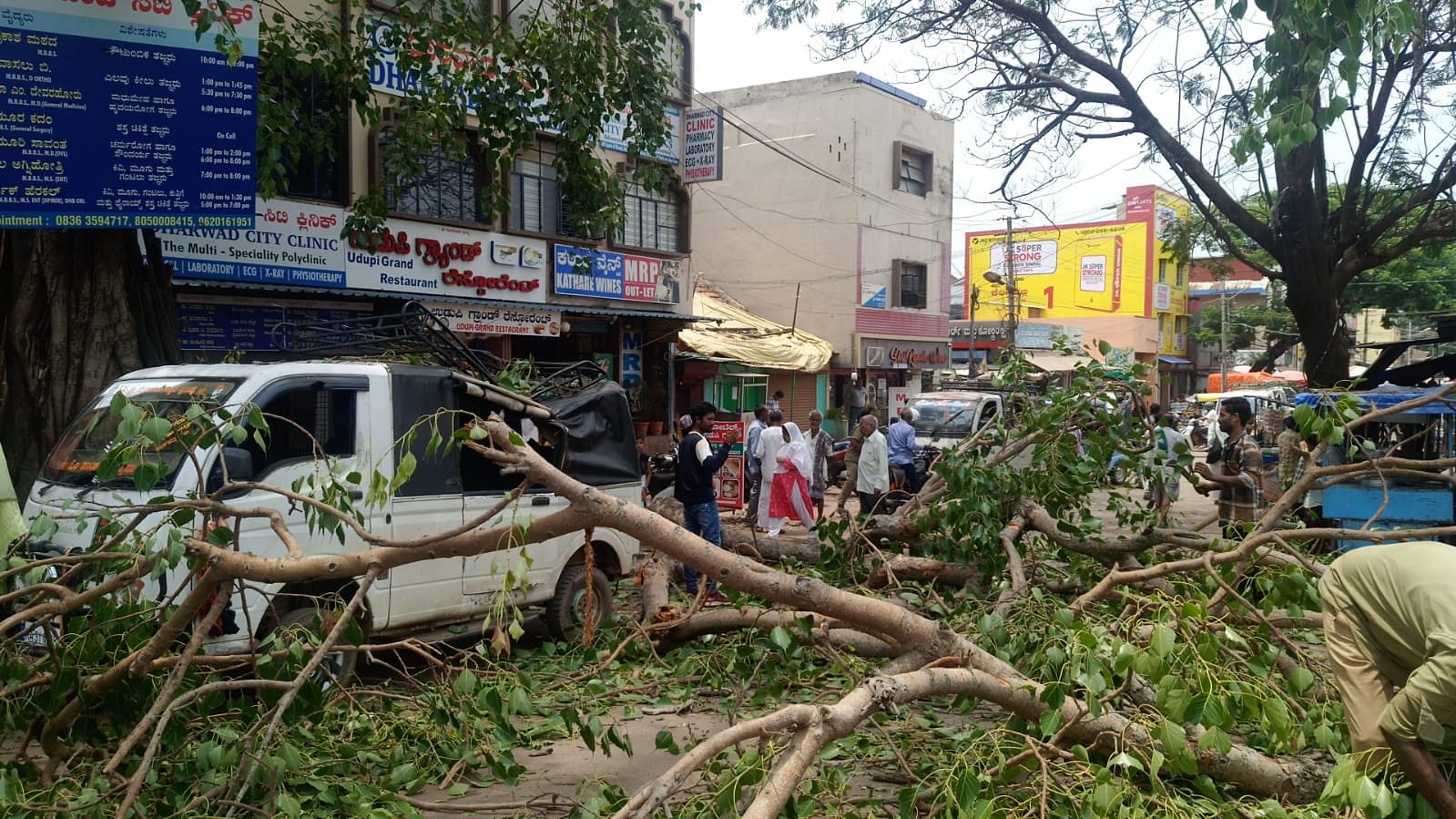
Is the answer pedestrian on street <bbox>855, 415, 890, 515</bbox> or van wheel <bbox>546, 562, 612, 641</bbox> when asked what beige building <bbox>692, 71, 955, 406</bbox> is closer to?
pedestrian on street <bbox>855, 415, 890, 515</bbox>

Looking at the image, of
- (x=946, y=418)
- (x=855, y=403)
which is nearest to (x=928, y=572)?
(x=946, y=418)

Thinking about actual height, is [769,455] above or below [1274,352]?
below

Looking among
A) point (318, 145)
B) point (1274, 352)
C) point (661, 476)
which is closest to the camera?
point (318, 145)

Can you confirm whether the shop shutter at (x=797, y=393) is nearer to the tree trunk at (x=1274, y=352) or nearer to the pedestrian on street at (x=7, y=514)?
the pedestrian on street at (x=7, y=514)

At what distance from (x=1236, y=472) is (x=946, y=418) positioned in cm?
893

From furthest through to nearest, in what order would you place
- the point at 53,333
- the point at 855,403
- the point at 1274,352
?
the point at 1274,352, the point at 855,403, the point at 53,333

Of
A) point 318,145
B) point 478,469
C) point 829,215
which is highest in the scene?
point 829,215

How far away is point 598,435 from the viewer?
7.36 meters

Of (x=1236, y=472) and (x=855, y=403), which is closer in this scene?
(x=1236, y=472)

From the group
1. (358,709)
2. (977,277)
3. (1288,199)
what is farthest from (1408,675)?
(977,277)

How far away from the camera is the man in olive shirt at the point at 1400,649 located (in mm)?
3061

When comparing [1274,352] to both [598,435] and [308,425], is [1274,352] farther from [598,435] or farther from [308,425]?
[308,425]

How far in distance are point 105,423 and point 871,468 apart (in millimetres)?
7772

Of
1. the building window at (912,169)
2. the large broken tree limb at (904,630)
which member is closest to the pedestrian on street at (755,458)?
the large broken tree limb at (904,630)
